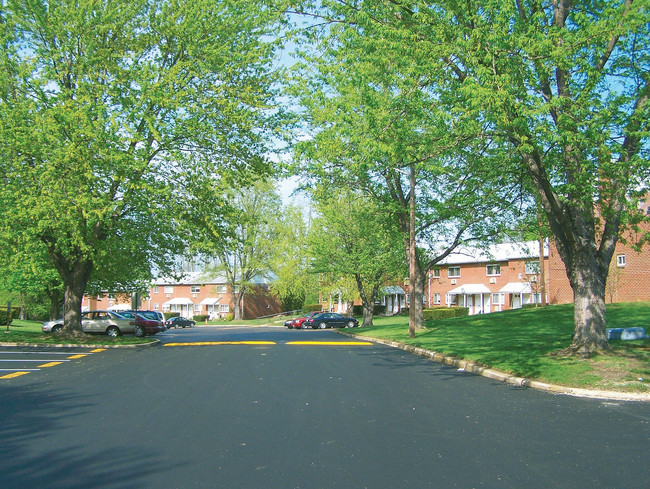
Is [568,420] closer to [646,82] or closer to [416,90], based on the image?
[416,90]

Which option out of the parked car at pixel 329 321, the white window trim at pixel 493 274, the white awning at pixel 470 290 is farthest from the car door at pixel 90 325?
the white window trim at pixel 493 274

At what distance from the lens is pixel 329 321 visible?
4438 centimetres

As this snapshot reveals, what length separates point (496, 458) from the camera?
628 cm

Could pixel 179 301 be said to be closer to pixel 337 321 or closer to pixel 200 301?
pixel 200 301

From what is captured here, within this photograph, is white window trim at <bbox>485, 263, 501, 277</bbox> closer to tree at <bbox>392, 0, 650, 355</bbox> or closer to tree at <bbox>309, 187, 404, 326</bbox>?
tree at <bbox>309, 187, 404, 326</bbox>

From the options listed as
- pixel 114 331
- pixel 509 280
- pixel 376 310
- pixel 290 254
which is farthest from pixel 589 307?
pixel 376 310

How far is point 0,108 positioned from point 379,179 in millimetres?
17618

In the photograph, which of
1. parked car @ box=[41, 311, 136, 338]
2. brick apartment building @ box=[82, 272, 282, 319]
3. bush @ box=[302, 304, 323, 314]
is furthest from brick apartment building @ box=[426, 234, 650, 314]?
brick apartment building @ box=[82, 272, 282, 319]

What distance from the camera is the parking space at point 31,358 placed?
49.4 ft

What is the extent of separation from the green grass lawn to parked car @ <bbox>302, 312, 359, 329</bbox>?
47.5 ft

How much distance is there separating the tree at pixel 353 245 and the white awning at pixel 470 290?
18759mm

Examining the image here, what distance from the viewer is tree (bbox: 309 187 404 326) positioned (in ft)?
112

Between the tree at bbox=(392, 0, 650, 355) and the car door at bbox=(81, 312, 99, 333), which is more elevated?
the tree at bbox=(392, 0, 650, 355)

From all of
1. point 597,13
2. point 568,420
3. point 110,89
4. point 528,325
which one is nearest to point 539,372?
point 568,420
